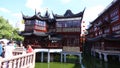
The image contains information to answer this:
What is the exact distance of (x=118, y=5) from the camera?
26203 millimetres

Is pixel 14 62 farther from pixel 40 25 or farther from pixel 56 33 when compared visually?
pixel 40 25

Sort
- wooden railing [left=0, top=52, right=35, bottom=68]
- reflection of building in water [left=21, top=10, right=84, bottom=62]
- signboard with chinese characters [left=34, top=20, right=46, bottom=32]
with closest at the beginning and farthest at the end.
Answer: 1. wooden railing [left=0, top=52, right=35, bottom=68]
2. reflection of building in water [left=21, top=10, right=84, bottom=62]
3. signboard with chinese characters [left=34, top=20, right=46, bottom=32]

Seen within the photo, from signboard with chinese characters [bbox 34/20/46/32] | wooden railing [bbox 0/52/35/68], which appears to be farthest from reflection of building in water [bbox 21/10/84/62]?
wooden railing [bbox 0/52/35/68]

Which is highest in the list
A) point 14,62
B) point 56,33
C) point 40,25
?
point 40,25

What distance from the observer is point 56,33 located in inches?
1142

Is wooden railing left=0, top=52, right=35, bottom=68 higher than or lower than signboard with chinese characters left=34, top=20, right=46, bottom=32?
lower

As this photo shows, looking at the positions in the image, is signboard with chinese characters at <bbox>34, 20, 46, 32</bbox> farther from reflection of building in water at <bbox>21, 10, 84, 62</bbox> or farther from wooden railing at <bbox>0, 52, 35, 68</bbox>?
wooden railing at <bbox>0, 52, 35, 68</bbox>

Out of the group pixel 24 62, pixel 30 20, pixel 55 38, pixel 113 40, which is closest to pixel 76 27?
pixel 55 38

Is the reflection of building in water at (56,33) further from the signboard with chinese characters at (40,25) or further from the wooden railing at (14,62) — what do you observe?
the wooden railing at (14,62)

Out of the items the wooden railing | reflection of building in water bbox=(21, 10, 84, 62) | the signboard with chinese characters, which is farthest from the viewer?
the signboard with chinese characters

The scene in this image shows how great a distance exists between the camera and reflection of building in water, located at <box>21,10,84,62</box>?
88.8 feet

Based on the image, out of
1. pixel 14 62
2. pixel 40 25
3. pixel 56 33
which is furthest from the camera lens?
pixel 40 25

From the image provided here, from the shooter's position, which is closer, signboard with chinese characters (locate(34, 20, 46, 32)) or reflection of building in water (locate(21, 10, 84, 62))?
reflection of building in water (locate(21, 10, 84, 62))

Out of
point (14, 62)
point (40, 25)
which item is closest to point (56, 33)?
point (40, 25)
